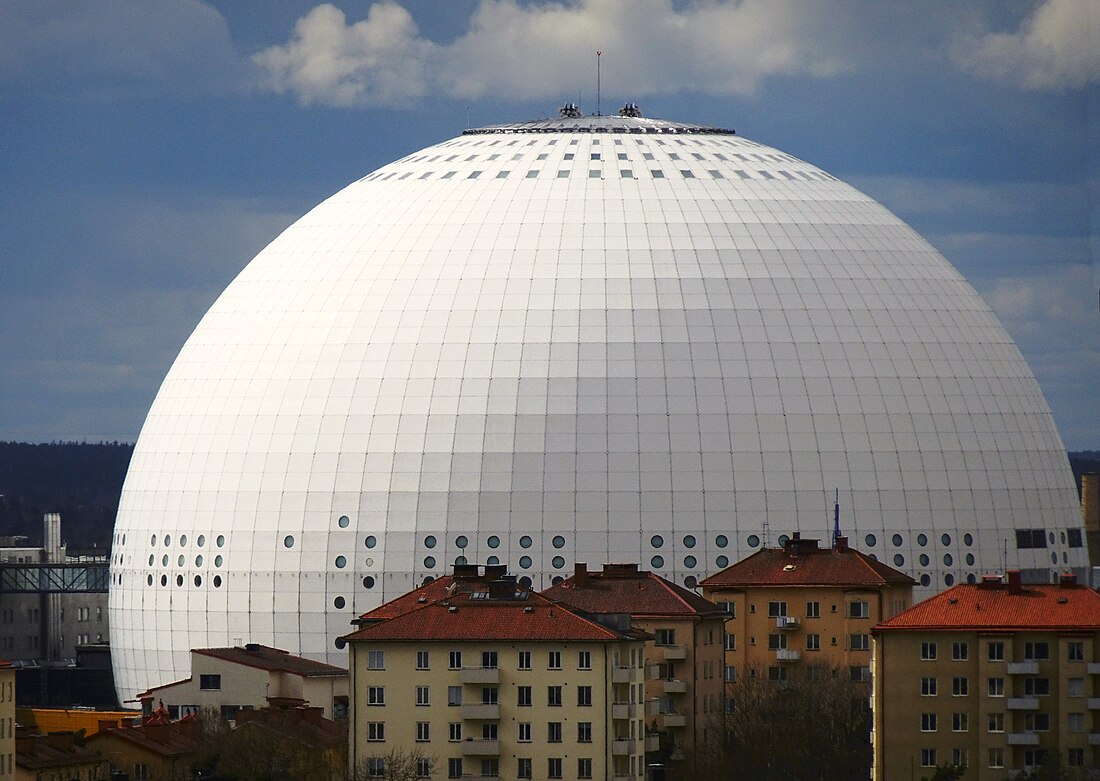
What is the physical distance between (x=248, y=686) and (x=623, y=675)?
17572mm

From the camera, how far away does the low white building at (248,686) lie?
8512cm

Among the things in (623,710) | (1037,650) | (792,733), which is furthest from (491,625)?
(1037,650)

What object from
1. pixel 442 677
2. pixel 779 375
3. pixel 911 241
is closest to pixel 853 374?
pixel 779 375

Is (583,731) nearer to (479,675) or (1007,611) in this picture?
(479,675)

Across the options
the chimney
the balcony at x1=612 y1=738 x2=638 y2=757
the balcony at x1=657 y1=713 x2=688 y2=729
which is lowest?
the balcony at x1=612 y1=738 x2=638 y2=757

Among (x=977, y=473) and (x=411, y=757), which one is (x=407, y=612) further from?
(x=977, y=473)

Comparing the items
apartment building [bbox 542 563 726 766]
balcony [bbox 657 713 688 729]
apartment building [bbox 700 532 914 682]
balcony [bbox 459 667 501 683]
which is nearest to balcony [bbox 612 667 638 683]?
balcony [bbox 459 667 501 683]

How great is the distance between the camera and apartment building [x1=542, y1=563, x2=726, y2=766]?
261ft

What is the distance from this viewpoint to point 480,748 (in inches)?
2756

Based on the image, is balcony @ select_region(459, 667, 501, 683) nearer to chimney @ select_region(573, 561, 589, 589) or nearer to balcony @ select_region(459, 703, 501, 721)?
balcony @ select_region(459, 703, 501, 721)

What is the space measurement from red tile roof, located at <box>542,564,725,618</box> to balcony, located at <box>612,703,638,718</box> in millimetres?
8738

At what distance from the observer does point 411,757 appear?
69.5 m

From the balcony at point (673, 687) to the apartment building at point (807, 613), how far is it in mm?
6464

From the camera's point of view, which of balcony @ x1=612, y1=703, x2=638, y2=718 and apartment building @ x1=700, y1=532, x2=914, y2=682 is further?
apartment building @ x1=700, y1=532, x2=914, y2=682
